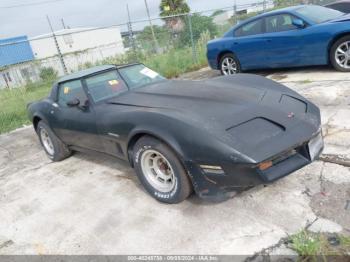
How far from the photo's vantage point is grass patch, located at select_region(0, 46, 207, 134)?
8461 mm

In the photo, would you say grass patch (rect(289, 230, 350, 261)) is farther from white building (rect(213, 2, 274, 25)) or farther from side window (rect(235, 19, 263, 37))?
white building (rect(213, 2, 274, 25))

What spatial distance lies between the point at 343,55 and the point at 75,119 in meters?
5.11

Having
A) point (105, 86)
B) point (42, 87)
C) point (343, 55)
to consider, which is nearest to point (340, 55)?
point (343, 55)

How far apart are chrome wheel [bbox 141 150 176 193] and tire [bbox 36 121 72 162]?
6.36ft

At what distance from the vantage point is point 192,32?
39.9 feet

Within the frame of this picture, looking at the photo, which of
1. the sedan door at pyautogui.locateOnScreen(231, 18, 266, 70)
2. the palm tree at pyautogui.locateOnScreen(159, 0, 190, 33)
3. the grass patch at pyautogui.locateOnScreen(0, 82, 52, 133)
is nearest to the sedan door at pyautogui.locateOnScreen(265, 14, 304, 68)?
the sedan door at pyautogui.locateOnScreen(231, 18, 266, 70)

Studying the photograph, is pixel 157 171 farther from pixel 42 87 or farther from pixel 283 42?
pixel 42 87

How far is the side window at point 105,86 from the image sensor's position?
4.02 metres

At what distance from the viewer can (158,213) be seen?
3.22m

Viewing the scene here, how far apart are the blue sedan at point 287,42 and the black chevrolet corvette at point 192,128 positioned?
11.0 feet

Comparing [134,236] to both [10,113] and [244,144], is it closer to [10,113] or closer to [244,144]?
[244,144]

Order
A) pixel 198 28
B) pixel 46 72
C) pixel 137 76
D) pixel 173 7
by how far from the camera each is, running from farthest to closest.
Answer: pixel 173 7 → pixel 46 72 → pixel 198 28 → pixel 137 76

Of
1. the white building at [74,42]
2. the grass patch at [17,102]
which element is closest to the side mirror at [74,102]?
the grass patch at [17,102]

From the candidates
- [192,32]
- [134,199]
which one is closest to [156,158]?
[134,199]
